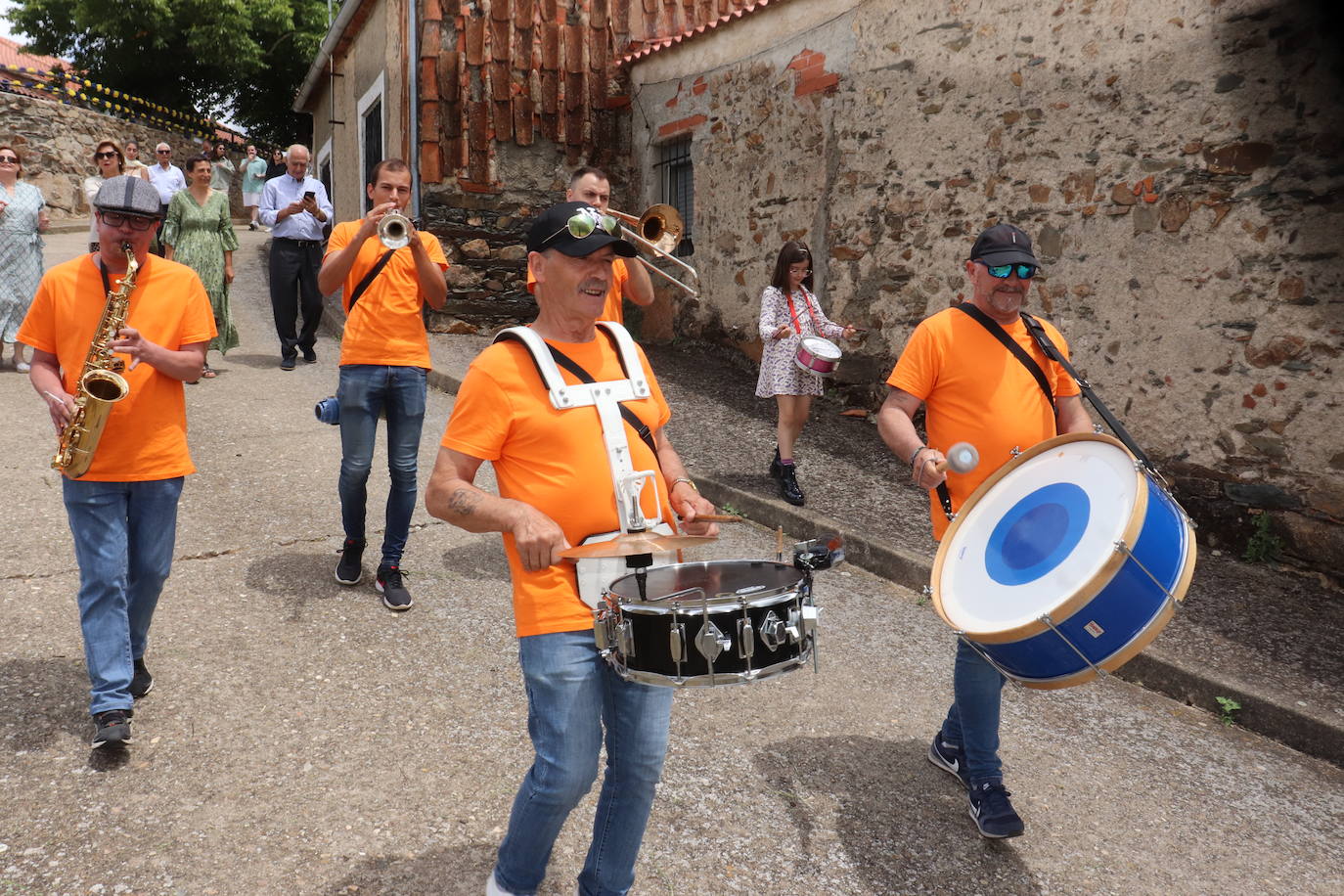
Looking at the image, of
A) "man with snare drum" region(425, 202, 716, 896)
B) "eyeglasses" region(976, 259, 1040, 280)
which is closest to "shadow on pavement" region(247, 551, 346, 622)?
"man with snare drum" region(425, 202, 716, 896)

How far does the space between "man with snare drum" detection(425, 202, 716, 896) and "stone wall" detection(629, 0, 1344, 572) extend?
4.62m

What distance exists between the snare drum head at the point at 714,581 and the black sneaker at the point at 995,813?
56.4 inches

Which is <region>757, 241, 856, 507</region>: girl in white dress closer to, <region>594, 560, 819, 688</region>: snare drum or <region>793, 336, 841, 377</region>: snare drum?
<region>793, 336, 841, 377</region>: snare drum

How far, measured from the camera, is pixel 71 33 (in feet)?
84.2

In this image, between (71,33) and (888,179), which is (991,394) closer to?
(888,179)

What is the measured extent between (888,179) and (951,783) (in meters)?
5.71

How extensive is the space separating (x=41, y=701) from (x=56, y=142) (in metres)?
20.6

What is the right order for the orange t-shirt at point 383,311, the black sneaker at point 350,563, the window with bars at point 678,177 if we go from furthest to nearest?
the window with bars at point 678,177 < the black sneaker at point 350,563 < the orange t-shirt at point 383,311

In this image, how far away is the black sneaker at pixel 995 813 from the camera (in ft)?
10.0

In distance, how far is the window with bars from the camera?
35.2 ft

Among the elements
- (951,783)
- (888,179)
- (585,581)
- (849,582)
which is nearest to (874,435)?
(888,179)

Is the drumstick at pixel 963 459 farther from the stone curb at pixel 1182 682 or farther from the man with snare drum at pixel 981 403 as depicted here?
the stone curb at pixel 1182 682

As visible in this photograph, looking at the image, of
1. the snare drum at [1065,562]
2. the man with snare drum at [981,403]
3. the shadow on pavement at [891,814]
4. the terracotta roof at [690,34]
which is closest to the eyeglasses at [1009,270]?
the man with snare drum at [981,403]

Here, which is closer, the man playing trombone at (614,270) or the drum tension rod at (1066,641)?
the drum tension rod at (1066,641)
